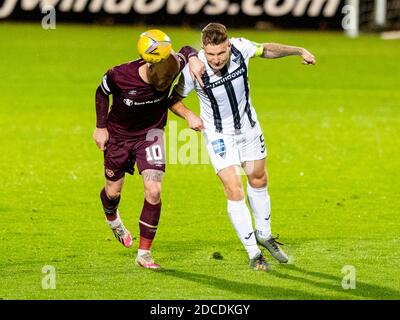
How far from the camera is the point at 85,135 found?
20.0 metres

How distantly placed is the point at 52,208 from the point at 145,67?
368cm

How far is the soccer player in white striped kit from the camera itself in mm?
11164

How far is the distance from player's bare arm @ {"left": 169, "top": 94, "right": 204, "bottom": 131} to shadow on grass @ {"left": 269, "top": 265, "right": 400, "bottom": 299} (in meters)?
1.53

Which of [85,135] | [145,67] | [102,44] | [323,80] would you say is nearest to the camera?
[145,67]

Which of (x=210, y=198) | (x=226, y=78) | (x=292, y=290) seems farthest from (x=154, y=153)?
(x=210, y=198)

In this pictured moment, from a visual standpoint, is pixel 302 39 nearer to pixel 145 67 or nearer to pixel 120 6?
pixel 120 6

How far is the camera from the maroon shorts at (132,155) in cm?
1144

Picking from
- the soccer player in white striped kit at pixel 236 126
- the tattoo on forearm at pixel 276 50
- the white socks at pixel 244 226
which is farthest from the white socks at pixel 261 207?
the tattoo on forearm at pixel 276 50

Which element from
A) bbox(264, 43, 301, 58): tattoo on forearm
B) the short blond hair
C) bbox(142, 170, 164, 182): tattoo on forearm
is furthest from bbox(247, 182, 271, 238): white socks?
the short blond hair

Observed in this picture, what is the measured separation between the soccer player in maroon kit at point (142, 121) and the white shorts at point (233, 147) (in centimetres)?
50

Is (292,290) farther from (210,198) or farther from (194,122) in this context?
(210,198)

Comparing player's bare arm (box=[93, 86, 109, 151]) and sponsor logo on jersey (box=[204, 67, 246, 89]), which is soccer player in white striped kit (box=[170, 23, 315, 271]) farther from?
player's bare arm (box=[93, 86, 109, 151])

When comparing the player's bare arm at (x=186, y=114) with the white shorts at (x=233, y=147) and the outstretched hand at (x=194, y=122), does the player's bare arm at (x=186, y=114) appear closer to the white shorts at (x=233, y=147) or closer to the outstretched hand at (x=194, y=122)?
the outstretched hand at (x=194, y=122)
